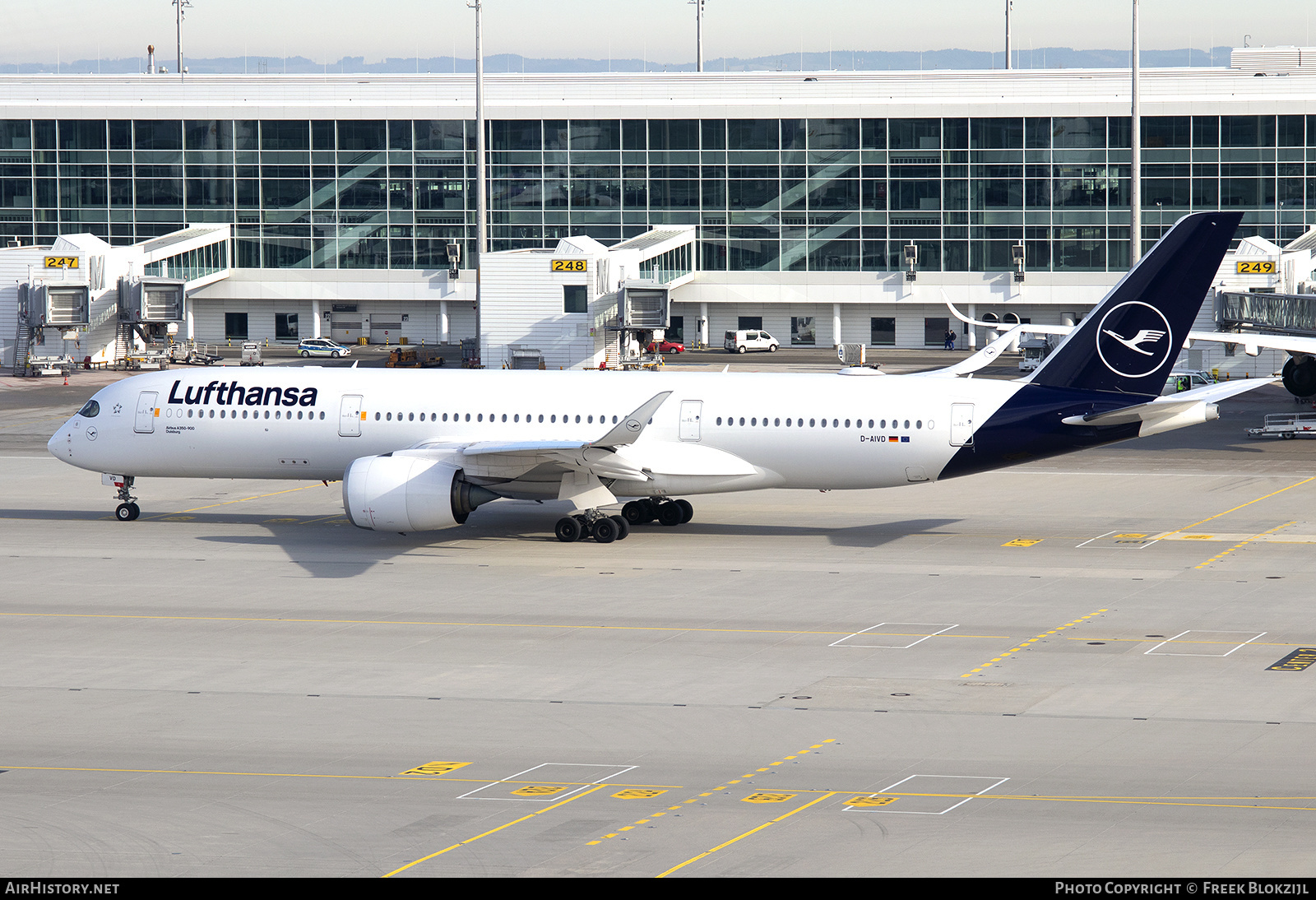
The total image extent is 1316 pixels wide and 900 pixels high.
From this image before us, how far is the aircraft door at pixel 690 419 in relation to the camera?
133 ft

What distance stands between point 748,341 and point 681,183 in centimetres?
1441

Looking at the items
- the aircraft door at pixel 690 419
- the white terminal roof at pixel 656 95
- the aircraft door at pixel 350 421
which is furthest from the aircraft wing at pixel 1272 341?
the white terminal roof at pixel 656 95

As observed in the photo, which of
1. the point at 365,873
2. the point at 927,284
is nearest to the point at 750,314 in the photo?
the point at 927,284

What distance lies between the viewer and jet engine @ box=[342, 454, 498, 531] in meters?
37.9

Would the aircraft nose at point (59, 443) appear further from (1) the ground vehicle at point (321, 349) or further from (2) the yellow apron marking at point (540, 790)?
(1) the ground vehicle at point (321, 349)

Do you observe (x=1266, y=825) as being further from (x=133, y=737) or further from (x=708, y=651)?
(x=133, y=737)

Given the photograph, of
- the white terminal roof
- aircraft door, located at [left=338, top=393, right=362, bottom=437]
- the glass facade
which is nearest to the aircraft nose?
aircraft door, located at [left=338, top=393, right=362, bottom=437]

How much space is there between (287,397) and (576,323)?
189 feet

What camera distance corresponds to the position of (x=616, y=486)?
40625mm

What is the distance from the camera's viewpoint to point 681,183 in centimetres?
12025

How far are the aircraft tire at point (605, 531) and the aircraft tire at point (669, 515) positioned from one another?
9.05 feet

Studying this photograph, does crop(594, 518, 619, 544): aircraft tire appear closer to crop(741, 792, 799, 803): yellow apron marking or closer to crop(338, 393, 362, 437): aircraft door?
crop(338, 393, 362, 437): aircraft door

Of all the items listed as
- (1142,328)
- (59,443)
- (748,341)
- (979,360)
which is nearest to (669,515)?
(1142,328)

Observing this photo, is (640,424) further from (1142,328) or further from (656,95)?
(656,95)
